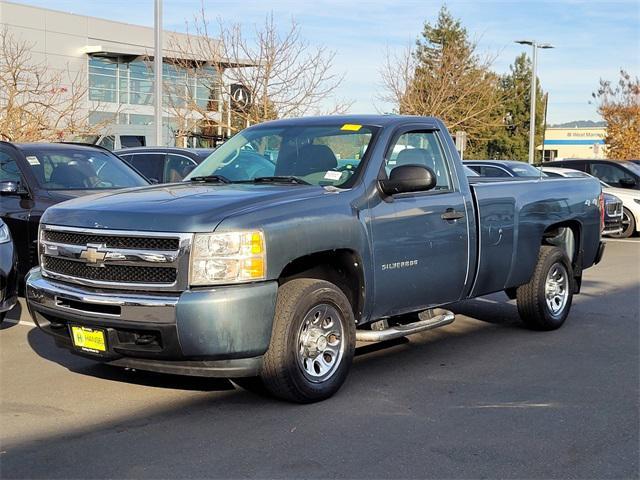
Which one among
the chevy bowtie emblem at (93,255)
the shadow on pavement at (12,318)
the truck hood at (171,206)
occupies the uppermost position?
the truck hood at (171,206)

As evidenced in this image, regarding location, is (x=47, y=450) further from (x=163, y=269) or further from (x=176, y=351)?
(x=163, y=269)

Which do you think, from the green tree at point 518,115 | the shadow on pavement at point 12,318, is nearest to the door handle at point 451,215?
the shadow on pavement at point 12,318

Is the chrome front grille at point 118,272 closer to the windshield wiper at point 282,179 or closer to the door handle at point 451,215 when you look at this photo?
the windshield wiper at point 282,179

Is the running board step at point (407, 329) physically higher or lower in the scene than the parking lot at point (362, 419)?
higher

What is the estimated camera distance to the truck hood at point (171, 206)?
5.15 metres

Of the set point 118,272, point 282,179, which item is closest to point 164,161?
point 282,179

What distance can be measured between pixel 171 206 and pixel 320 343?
136cm

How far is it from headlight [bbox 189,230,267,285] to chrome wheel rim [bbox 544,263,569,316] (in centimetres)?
405

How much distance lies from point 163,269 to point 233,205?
1.96 ft

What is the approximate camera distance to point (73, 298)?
5.45 metres

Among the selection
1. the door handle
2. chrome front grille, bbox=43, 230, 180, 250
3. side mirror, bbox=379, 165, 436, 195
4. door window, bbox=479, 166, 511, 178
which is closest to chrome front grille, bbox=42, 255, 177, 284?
chrome front grille, bbox=43, 230, 180, 250

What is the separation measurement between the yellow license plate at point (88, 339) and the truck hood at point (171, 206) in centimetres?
67

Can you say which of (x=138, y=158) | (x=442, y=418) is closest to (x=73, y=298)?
(x=442, y=418)

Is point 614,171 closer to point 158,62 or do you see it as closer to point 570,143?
point 158,62
